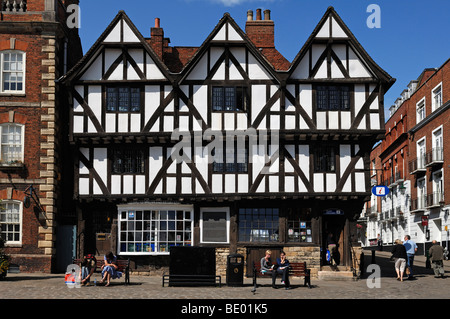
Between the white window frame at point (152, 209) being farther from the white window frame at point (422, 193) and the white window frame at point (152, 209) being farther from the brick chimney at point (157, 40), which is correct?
the white window frame at point (422, 193)

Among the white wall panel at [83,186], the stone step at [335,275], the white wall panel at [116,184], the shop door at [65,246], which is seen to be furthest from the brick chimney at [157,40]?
the stone step at [335,275]

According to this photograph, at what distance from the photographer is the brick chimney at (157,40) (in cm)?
2959

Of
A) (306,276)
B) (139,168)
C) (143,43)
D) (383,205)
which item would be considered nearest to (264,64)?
(143,43)

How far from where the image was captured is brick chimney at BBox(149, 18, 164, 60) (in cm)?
2959

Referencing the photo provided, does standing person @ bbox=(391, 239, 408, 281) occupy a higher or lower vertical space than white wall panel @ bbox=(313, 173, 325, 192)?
lower

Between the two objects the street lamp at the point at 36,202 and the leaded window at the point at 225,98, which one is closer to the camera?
the street lamp at the point at 36,202

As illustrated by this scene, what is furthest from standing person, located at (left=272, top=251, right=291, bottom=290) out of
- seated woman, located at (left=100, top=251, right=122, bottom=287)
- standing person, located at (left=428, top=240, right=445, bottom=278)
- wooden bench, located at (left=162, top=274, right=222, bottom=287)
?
standing person, located at (left=428, top=240, right=445, bottom=278)

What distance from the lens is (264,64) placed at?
27.4 m

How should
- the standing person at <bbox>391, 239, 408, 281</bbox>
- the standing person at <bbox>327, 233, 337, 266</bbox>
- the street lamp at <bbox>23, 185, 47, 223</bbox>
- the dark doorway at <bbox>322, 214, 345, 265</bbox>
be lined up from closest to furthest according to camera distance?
the standing person at <bbox>391, 239, 408, 281</bbox>, the street lamp at <bbox>23, 185, 47, 223</bbox>, the standing person at <bbox>327, 233, 337, 266</bbox>, the dark doorway at <bbox>322, 214, 345, 265</bbox>

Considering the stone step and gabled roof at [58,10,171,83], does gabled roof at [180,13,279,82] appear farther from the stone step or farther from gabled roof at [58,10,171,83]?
the stone step

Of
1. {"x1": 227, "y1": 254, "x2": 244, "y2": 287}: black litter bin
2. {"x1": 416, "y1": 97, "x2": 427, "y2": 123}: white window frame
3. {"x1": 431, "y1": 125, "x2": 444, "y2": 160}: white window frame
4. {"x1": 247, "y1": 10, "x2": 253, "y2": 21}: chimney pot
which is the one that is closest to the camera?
{"x1": 227, "y1": 254, "x2": 244, "y2": 287}: black litter bin

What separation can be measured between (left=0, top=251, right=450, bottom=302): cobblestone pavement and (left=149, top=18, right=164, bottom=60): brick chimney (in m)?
11.1

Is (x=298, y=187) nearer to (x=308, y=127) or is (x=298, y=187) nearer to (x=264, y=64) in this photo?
(x=308, y=127)

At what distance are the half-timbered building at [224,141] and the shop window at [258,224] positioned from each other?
0.04 metres
